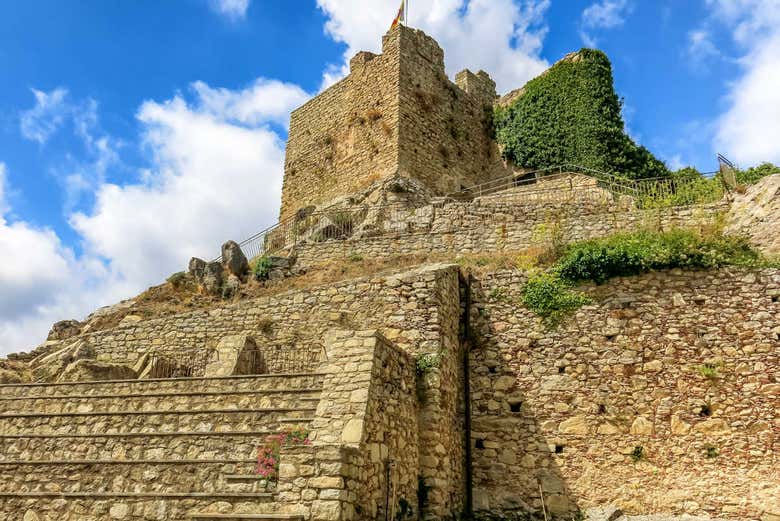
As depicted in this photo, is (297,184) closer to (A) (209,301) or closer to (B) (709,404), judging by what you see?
(A) (209,301)

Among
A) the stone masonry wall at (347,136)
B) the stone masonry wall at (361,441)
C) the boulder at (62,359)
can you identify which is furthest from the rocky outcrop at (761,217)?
the boulder at (62,359)

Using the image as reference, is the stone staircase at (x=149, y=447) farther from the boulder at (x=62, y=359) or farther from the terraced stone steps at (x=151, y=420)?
the boulder at (x=62, y=359)

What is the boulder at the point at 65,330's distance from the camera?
58.7 feet

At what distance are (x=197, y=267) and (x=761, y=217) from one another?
13982 mm

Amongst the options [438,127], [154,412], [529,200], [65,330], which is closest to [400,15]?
[438,127]

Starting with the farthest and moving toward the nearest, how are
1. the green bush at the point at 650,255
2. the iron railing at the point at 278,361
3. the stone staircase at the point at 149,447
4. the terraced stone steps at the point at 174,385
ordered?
the iron railing at the point at 278,361
the green bush at the point at 650,255
the terraced stone steps at the point at 174,385
the stone staircase at the point at 149,447

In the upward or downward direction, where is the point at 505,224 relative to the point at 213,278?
upward

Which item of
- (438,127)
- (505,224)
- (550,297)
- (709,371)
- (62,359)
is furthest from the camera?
(438,127)

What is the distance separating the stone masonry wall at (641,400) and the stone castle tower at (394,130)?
10824 mm

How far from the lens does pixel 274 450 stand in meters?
8.48

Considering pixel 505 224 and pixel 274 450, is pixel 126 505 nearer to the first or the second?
pixel 274 450

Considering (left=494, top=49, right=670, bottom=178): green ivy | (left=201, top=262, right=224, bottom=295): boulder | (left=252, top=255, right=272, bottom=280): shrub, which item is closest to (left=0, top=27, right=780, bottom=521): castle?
(left=201, top=262, right=224, bottom=295): boulder

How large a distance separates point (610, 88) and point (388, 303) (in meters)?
15.2

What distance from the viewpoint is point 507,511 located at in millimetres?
11109
